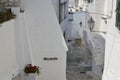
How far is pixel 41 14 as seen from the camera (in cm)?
1294

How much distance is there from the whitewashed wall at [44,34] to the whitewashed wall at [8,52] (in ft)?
6.30

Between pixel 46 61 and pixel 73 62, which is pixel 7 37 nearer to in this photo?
pixel 46 61

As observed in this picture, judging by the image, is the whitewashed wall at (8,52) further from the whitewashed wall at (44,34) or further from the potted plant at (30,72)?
the whitewashed wall at (44,34)

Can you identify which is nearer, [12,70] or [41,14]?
[12,70]

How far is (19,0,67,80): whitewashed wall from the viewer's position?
12875 millimetres

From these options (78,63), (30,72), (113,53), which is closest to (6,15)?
(30,72)

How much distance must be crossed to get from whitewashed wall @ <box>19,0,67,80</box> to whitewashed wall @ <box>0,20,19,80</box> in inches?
75.5

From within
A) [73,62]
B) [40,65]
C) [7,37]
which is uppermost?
[7,37]

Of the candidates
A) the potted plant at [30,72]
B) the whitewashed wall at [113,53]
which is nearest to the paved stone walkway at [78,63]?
the potted plant at [30,72]

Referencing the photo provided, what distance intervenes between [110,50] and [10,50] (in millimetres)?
3842

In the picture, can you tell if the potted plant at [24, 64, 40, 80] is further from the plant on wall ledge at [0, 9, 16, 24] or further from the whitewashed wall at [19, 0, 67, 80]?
the plant on wall ledge at [0, 9, 16, 24]

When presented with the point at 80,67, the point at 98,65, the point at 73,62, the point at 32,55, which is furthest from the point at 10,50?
the point at 73,62

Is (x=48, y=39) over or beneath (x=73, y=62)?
over

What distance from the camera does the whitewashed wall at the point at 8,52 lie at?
9555mm
